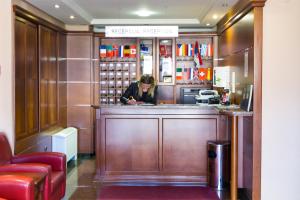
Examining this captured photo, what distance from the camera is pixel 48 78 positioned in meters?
7.23

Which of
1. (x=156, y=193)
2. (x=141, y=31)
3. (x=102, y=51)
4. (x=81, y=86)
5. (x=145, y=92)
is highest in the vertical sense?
(x=141, y=31)

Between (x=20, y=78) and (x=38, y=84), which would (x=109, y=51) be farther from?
(x=20, y=78)

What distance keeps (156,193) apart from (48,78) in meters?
2.96

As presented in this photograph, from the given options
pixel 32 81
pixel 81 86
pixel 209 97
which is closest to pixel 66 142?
pixel 32 81

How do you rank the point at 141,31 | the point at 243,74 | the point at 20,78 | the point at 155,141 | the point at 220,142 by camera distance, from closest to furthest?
the point at 243,74 → the point at 20,78 → the point at 220,142 → the point at 155,141 → the point at 141,31

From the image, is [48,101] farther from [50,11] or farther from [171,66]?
[171,66]

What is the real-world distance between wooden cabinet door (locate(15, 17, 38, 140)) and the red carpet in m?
1.54

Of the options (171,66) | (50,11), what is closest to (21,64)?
(50,11)

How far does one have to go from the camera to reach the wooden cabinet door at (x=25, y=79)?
574 cm

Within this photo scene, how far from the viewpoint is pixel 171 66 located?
891cm

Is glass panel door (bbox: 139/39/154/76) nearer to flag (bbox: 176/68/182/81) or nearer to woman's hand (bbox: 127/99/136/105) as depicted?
flag (bbox: 176/68/182/81)

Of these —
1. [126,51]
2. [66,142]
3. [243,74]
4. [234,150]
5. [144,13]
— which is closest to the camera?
[234,150]

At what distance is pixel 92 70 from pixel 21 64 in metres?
2.76

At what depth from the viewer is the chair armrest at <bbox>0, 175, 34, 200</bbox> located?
149 inches
